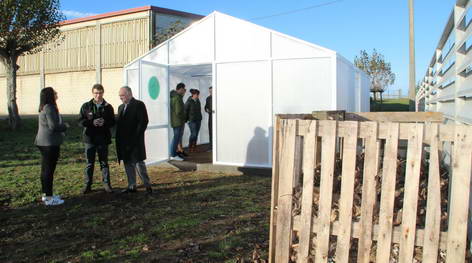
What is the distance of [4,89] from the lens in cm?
3048

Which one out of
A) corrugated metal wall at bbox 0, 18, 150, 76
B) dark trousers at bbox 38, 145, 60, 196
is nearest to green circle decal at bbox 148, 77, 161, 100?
dark trousers at bbox 38, 145, 60, 196

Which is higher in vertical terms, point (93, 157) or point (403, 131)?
point (403, 131)

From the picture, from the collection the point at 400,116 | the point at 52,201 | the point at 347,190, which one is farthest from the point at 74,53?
the point at 347,190

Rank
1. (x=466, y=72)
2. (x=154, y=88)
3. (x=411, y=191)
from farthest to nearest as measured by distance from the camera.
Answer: (x=154, y=88) < (x=466, y=72) < (x=411, y=191)

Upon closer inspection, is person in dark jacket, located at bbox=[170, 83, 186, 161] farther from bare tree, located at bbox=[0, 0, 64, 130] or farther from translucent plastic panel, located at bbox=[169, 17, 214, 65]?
bare tree, located at bbox=[0, 0, 64, 130]

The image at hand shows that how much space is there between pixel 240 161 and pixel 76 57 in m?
21.7

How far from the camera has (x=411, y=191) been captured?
8.55 ft

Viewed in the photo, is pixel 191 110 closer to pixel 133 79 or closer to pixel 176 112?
pixel 176 112

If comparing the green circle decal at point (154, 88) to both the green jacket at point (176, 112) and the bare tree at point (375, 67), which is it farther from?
the bare tree at point (375, 67)

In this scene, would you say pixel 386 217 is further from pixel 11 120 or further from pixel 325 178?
pixel 11 120

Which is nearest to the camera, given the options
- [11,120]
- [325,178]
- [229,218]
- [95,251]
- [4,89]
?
[325,178]

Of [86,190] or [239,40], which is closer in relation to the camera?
[86,190]

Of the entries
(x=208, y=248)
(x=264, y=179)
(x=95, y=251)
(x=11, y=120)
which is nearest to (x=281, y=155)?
(x=208, y=248)

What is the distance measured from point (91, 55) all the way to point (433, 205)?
26209 mm
